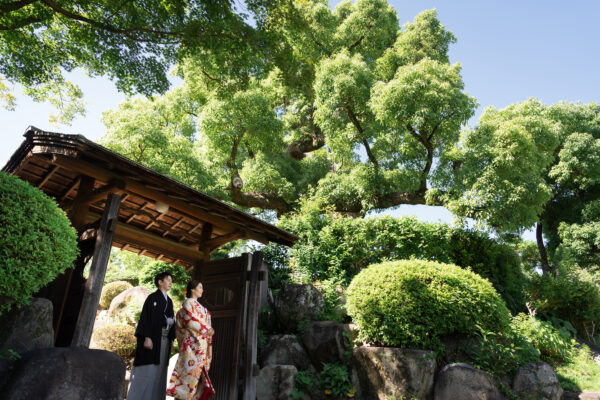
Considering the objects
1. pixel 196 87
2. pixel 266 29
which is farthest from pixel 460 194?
pixel 196 87

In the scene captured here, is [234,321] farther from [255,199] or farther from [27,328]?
[255,199]

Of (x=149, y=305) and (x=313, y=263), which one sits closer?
(x=149, y=305)

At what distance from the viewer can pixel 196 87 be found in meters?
18.0

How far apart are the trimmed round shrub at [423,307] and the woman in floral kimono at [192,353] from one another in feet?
12.1

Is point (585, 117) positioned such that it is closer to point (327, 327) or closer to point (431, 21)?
point (431, 21)

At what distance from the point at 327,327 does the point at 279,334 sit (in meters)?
1.26

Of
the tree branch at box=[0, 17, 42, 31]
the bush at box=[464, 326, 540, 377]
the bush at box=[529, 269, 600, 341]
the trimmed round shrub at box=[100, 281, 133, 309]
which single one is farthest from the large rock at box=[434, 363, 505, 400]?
the trimmed round shrub at box=[100, 281, 133, 309]

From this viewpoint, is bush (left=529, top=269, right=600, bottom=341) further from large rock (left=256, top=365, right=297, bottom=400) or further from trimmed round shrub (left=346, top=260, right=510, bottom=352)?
large rock (left=256, top=365, right=297, bottom=400)

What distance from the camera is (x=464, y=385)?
21.2ft

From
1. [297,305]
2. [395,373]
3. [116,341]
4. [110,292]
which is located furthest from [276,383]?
[110,292]

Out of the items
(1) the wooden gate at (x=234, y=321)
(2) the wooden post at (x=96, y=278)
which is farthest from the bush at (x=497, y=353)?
(2) the wooden post at (x=96, y=278)

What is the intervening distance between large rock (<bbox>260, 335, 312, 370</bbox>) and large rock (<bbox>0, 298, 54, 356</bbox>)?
196 inches

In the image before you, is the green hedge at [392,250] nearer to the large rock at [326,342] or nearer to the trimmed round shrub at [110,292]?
the large rock at [326,342]

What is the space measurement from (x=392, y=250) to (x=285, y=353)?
4.35 metres
